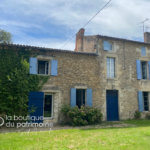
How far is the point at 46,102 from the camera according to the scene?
8953mm

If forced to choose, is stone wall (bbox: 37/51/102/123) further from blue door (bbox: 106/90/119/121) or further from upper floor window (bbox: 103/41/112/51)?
upper floor window (bbox: 103/41/112/51)

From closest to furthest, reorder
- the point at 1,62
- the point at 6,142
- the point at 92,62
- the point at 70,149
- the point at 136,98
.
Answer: the point at 70,149 < the point at 6,142 < the point at 1,62 < the point at 92,62 < the point at 136,98

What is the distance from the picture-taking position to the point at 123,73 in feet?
35.0

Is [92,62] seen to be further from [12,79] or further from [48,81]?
[12,79]

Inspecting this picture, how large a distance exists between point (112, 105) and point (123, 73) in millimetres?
2340

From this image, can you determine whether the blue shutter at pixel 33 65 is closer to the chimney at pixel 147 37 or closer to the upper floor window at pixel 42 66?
the upper floor window at pixel 42 66

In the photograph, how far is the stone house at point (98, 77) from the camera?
8898mm

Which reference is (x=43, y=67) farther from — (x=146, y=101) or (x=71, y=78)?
(x=146, y=101)

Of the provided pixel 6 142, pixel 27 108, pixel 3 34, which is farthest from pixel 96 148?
pixel 3 34

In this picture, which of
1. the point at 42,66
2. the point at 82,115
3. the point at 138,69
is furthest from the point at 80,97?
the point at 138,69

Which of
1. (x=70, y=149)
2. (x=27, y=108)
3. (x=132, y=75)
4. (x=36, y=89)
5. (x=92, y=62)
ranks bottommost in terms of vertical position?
(x=70, y=149)

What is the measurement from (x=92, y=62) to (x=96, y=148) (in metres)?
6.26

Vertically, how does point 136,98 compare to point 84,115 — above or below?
above

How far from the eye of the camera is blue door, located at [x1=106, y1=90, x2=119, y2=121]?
33.1ft
